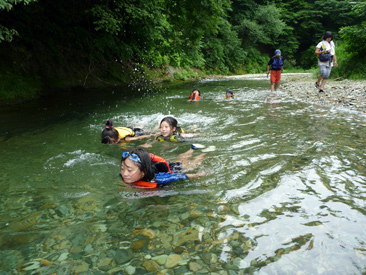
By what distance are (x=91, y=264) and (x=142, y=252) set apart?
0.45 meters

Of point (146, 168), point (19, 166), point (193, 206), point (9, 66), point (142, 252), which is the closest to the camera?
point (142, 252)

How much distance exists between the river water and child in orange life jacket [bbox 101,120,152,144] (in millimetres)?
214

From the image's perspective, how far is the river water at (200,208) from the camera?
7.22 feet

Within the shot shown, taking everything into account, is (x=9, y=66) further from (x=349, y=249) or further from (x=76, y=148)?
(x=349, y=249)

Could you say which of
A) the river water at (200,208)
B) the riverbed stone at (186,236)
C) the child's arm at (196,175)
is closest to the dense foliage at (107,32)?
the river water at (200,208)

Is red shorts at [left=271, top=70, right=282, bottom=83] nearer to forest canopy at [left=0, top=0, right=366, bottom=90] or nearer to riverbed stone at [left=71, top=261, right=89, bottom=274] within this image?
forest canopy at [left=0, top=0, right=366, bottom=90]

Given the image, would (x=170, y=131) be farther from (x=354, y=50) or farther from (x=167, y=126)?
(x=354, y=50)

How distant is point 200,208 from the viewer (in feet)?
9.92

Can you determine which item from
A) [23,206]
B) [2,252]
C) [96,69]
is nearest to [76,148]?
[23,206]

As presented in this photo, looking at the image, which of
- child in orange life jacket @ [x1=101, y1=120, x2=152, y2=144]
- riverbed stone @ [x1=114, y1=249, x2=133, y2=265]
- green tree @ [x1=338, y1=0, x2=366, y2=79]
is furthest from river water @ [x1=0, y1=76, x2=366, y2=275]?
green tree @ [x1=338, y1=0, x2=366, y2=79]

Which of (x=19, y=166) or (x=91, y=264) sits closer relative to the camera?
(x=91, y=264)

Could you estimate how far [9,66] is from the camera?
11.2 m

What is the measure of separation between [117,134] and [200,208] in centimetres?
342

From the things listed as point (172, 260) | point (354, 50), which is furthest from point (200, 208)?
point (354, 50)
